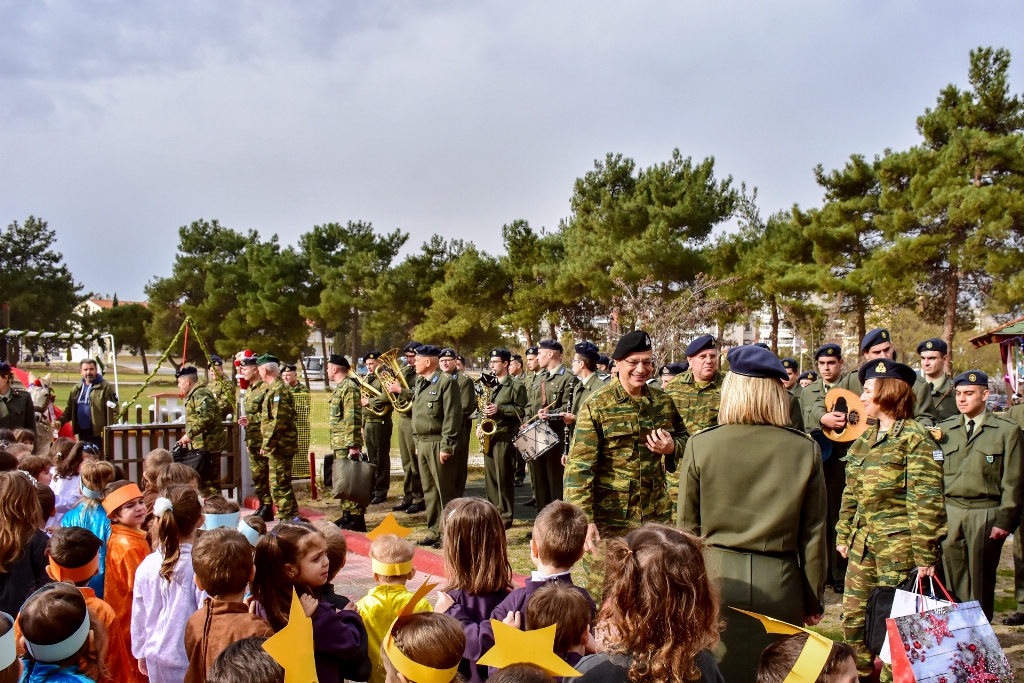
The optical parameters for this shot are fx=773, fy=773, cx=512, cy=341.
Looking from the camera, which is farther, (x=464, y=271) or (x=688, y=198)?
(x=464, y=271)

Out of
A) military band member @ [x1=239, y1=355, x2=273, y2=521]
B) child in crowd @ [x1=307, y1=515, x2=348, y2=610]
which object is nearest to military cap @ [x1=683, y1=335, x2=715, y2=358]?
child in crowd @ [x1=307, y1=515, x2=348, y2=610]

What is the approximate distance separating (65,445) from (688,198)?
26.6 m

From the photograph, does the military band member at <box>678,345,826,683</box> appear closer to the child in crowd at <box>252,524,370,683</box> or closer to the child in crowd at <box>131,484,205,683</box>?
the child in crowd at <box>252,524,370,683</box>

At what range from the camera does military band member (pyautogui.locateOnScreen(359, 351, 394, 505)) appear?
11.0 metres

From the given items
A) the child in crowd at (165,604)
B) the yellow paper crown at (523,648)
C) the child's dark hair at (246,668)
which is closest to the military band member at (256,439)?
the child in crowd at (165,604)

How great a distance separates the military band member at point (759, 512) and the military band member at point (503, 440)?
6.17 meters

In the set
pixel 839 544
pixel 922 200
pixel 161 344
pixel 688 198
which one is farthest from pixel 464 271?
pixel 839 544

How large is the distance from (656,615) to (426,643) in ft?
2.44

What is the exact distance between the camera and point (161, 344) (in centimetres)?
5125

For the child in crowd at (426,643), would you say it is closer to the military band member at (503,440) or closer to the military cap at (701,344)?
the military cap at (701,344)

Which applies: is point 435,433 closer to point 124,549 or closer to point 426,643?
point 124,549

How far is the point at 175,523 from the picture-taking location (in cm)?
402

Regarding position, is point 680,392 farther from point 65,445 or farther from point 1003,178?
point 1003,178

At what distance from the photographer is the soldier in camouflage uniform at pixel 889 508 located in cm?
431
